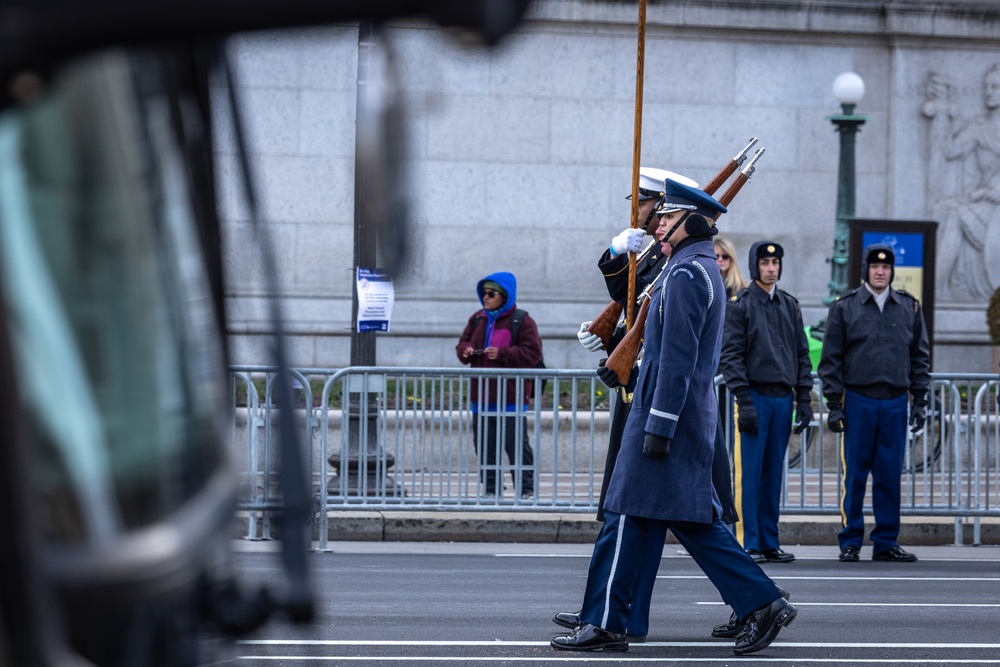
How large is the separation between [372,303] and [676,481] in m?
5.88

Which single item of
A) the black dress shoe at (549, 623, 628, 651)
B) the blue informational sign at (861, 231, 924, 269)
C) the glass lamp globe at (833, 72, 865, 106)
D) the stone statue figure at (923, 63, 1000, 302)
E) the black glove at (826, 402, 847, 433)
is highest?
the glass lamp globe at (833, 72, 865, 106)

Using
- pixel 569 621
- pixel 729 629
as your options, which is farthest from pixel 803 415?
pixel 569 621

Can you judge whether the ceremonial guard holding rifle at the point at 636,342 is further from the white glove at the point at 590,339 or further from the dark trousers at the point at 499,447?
the dark trousers at the point at 499,447

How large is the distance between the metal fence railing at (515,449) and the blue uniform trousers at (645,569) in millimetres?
4216

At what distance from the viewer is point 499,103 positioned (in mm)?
20312

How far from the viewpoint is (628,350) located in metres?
7.32

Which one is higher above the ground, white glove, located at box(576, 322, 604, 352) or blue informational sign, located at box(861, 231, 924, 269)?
blue informational sign, located at box(861, 231, 924, 269)

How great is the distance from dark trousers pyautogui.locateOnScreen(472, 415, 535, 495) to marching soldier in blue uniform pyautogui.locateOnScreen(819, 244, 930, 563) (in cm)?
210

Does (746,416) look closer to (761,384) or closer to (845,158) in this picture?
(761,384)

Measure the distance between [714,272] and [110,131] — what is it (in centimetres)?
523

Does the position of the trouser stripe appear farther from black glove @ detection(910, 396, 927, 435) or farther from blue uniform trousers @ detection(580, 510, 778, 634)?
black glove @ detection(910, 396, 927, 435)

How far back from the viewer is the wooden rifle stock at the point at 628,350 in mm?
7320

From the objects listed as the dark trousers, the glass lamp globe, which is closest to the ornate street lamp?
the glass lamp globe

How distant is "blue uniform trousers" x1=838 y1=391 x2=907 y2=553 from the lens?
1066cm
